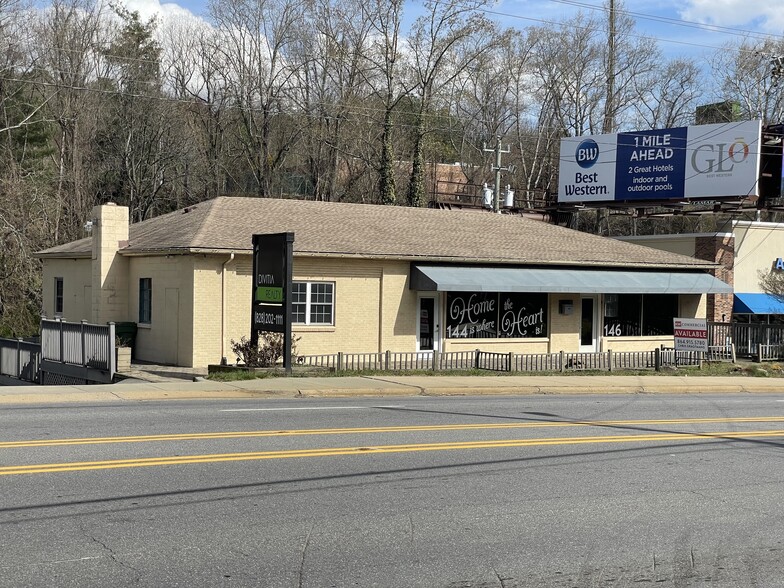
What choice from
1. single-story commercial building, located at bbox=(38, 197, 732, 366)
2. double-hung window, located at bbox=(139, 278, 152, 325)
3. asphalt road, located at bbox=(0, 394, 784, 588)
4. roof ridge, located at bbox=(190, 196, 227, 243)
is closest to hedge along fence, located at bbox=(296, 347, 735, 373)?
single-story commercial building, located at bbox=(38, 197, 732, 366)

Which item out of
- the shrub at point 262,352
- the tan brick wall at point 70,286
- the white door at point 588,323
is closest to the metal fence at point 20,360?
the tan brick wall at point 70,286

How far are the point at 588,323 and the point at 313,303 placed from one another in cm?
1058

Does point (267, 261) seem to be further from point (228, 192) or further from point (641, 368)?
point (228, 192)

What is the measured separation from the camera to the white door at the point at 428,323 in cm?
2898

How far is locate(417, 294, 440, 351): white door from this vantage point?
95.1 ft

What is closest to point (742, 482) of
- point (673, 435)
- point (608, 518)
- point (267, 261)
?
point (608, 518)

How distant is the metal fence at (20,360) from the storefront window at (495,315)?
41.4 feet

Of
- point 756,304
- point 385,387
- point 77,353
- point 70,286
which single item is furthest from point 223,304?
point 756,304

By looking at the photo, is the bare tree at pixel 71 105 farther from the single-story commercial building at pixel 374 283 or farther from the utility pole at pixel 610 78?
the utility pole at pixel 610 78

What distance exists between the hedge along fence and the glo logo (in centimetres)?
1521

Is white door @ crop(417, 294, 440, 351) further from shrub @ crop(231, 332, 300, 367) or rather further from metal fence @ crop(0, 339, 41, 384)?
metal fence @ crop(0, 339, 41, 384)

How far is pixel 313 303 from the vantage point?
27.0m

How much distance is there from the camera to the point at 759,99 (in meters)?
58.2

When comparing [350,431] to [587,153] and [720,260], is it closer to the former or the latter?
[720,260]
